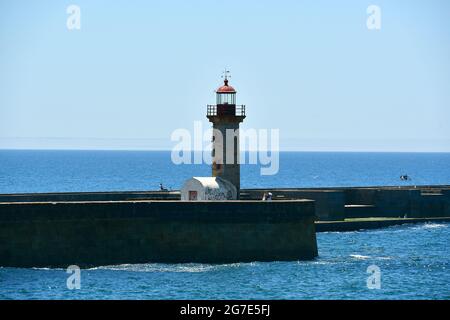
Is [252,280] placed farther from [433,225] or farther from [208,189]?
[433,225]

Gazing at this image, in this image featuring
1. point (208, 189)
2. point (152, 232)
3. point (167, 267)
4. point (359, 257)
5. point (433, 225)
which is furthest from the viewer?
point (433, 225)

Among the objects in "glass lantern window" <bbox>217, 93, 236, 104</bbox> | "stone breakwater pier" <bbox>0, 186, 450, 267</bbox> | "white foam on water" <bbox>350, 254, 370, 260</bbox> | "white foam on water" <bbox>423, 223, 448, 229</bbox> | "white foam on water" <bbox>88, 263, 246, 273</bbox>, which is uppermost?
"glass lantern window" <bbox>217, 93, 236, 104</bbox>

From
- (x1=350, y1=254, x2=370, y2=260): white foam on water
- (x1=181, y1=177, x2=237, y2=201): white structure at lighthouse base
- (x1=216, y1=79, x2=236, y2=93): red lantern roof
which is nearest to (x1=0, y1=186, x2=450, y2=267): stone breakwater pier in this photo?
(x1=350, y1=254, x2=370, y2=260): white foam on water

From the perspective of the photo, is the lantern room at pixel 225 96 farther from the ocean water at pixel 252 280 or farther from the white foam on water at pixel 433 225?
the white foam on water at pixel 433 225

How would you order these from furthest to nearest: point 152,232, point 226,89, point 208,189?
point 226,89 < point 208,189 < point 152,232

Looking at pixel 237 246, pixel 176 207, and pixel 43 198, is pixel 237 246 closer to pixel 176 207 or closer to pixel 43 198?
pixel 176 207

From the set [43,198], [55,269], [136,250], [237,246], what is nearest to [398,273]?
[237,246]

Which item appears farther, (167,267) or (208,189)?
(208,189)

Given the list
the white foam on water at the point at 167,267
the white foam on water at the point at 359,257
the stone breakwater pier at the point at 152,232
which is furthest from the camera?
the white foam on water at the point at 359,257

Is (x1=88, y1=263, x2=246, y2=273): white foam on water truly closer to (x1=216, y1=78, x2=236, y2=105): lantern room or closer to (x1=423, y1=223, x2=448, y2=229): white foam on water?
(x1=216, y1=78, x2=236, y2=105): lantern room

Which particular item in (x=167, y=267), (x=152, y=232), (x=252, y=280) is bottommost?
(x=252, y=280)

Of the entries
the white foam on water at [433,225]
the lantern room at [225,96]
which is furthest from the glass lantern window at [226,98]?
the white foam on water at [433,225]

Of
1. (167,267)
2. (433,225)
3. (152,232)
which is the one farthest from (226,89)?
(433,225)

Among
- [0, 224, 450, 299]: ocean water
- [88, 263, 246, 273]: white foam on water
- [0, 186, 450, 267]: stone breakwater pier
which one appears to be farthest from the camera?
[88, 263, 246, 273]: white foam on water
